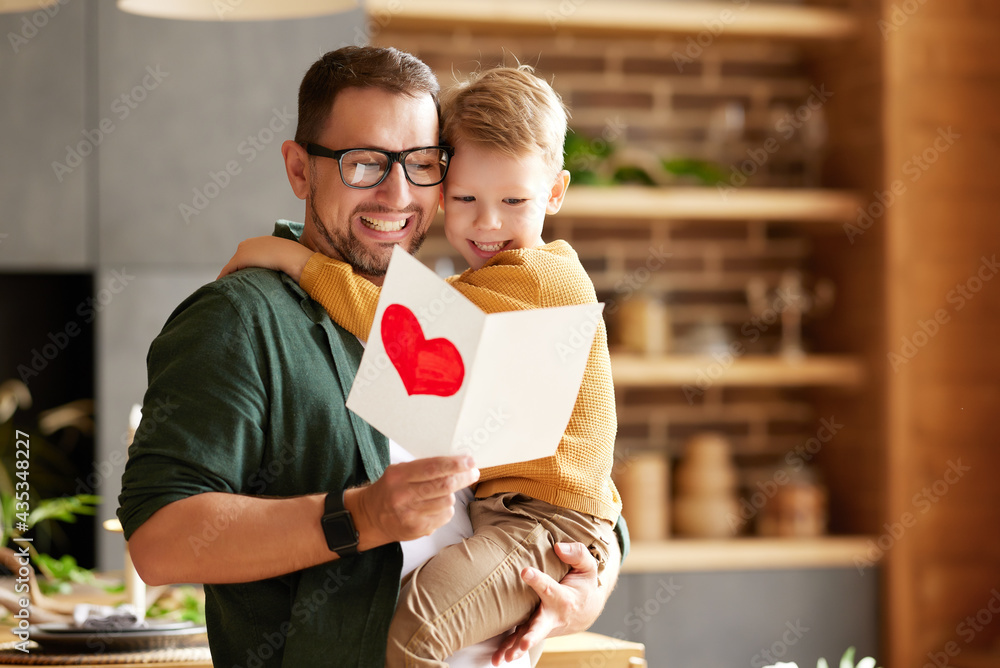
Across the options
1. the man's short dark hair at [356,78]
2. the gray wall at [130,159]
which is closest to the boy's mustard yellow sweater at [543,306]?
the man's short dark hair at [356,78]

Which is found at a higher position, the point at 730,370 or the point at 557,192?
the point at 557,192

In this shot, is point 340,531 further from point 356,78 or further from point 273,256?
point 356,78

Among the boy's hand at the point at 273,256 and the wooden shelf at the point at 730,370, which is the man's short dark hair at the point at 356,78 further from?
the wooden shelf at the point at 730,370

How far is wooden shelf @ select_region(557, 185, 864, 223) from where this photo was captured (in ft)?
11.2

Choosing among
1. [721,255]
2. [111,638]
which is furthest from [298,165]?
[721,255]

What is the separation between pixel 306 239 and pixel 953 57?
2838 mm

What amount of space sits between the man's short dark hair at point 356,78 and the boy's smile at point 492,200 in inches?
4.1

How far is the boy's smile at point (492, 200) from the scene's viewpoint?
1446 millimetres

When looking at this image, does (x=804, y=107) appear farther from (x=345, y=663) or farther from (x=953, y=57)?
(x=345, y=663)

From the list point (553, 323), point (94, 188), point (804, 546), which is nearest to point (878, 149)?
point (804, 546)

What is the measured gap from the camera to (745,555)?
3.40 m

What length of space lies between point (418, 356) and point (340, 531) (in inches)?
8.6

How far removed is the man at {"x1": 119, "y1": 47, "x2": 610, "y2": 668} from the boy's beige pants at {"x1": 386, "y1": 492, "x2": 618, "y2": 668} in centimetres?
2

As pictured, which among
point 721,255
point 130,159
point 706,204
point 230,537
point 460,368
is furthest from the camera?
point 721,255
